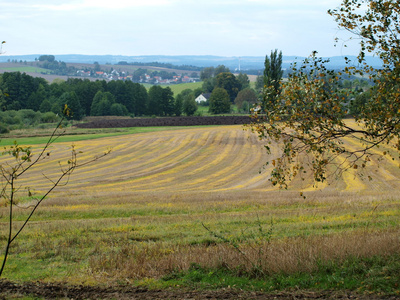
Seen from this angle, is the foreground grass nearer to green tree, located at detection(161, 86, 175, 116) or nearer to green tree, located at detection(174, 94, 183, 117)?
green tree, located at detection(174, 94, 183, 117)

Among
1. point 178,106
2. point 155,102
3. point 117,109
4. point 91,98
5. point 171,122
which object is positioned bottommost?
point 171,122

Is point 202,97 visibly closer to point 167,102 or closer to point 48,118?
point 167,102

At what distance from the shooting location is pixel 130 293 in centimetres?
818

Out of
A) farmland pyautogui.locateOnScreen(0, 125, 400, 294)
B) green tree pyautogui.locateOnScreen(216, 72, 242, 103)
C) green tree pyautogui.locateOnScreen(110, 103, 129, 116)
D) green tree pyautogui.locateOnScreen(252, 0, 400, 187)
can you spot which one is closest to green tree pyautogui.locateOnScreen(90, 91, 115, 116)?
green tree pyautogui.locateOnScreen(110, 103, 129, 116)

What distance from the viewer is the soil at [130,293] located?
7755mm

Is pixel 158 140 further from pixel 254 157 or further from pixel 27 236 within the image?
pixel 27 236

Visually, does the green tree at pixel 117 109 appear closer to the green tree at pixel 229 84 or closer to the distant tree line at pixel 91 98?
the distant tree line at pixel 91 98

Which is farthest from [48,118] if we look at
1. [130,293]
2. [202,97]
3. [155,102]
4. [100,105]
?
[130,293]

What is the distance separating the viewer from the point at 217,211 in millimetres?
18812

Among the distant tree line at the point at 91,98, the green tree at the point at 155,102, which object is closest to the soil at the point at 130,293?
the distant tree line at the point at 91,98

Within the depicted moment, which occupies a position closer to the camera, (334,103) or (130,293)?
(130,293)

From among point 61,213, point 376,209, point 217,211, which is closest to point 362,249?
point 376,209

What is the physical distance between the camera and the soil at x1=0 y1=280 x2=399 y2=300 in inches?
305

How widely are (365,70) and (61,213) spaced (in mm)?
13253
